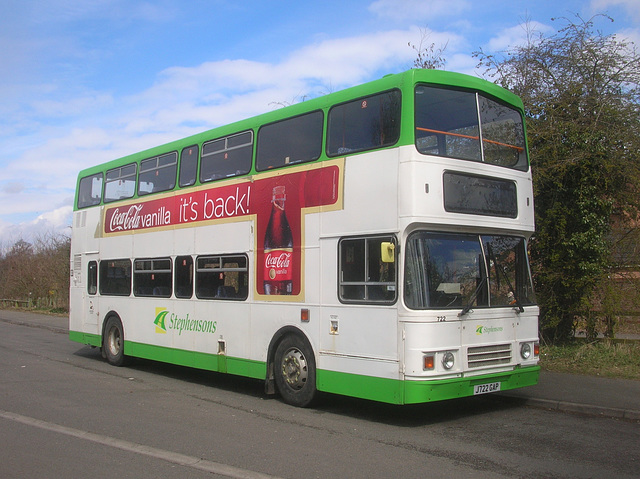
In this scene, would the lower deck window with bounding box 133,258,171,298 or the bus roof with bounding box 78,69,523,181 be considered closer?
the bus roof with bounding box 78,69,523,181

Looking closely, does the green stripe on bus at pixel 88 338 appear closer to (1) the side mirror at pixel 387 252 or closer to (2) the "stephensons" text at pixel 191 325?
(2) the "stephensons" text at pixel 191 325

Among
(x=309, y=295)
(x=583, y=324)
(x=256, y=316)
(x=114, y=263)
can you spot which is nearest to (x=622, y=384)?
(x=583, y=324)

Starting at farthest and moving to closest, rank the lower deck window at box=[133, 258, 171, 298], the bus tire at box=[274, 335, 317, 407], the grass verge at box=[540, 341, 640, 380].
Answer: the lower deck window at box=[133, 258, 171, 298], the grass verge at box=[540, 341, 640, 380], the bus tire at box=[274, 335, 317, 407]

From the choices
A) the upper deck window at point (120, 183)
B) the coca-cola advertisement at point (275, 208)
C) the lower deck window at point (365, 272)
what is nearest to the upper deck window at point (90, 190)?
the upper deck window at point (120, 183)

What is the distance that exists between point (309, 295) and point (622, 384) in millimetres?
5318

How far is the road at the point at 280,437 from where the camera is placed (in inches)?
240

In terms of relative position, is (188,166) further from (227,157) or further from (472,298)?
(472,298)

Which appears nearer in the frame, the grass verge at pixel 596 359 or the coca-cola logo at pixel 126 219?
the grass verge at pixel 596 359

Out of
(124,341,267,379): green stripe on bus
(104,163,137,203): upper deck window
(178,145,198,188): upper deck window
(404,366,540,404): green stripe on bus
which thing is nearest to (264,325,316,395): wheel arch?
(124,341,267,379): green stripe on bus

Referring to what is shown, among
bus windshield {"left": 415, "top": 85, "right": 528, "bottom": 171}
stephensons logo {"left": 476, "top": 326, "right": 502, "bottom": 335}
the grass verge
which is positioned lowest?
the grass verge

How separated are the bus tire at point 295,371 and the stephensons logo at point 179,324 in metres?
2.01

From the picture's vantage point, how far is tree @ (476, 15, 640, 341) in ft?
40.9

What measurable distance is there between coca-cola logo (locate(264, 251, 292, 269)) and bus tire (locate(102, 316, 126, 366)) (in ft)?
18.7

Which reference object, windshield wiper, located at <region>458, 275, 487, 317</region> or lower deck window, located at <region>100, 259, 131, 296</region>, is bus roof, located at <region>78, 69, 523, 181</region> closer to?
windshield wiper, located at <region>458, 275, 487, 317</region>
